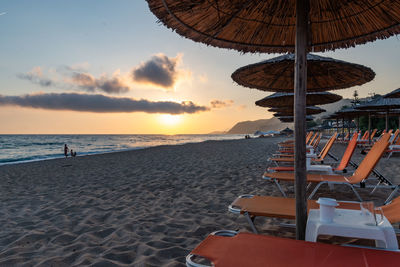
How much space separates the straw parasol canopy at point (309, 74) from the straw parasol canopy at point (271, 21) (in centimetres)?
75

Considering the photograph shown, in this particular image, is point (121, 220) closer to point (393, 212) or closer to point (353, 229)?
point (353, 229)

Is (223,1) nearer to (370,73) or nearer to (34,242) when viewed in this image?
(370,73)

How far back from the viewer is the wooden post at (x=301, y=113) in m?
1.70

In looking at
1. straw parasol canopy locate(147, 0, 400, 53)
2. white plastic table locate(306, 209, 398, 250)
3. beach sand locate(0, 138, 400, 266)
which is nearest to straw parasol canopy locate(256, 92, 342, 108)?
beach sand locate(0, 138, 400, 266)

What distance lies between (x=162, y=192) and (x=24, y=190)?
3.48 m

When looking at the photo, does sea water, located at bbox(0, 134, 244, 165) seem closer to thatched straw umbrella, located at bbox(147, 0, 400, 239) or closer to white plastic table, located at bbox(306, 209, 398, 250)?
thatched straw umbrella, located at bbox(147, 0, 400, 239)

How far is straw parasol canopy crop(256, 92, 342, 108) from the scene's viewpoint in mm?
6383

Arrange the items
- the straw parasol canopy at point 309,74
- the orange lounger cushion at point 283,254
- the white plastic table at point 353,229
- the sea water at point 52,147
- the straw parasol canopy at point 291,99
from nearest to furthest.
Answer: the orange lounger cushion at point 283,254, the white plastic table at point 353,229, the straw parasol canopy at point 309,74, the straw parasol canopy at point 291,99, the sea water at point 52,147

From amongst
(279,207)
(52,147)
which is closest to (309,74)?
(279,207)

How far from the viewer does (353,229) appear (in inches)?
59.7

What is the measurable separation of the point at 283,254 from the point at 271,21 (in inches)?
82.7

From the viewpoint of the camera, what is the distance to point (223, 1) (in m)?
2.00

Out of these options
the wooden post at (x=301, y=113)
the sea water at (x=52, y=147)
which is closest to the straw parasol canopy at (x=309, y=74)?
the wooden post at (x=301, y=113)

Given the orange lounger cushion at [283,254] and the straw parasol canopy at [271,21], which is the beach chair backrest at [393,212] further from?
the straw parasol canopy at [271,21]
